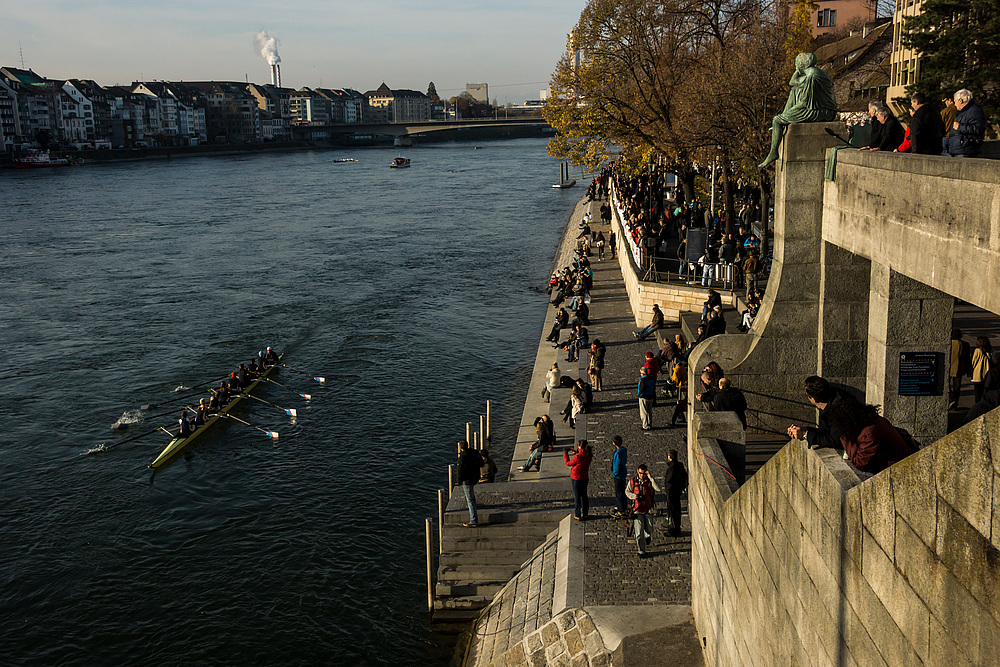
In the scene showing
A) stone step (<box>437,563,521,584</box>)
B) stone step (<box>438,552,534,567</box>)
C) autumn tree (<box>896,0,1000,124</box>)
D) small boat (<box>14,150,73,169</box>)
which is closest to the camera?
stone step (<box>437,563,521,584</box>)

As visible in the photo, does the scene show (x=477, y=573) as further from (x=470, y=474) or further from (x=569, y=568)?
(x=569, y=568)

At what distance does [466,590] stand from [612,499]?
268 cm

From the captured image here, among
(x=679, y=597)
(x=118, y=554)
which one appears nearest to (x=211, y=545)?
(x=118, y=554)

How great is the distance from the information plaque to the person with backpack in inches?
137

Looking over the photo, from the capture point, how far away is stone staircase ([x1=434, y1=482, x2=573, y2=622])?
13781mm

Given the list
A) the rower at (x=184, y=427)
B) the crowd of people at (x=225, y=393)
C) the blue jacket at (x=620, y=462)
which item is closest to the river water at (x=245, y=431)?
the rower at (x=184, y=427)

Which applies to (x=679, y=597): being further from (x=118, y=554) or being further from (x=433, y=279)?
(x=433, y=279)

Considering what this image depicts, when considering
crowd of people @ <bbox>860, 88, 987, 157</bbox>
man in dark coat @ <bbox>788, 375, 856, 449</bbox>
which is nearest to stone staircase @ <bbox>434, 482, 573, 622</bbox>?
man in dark coat @ <bbox>788, 375, 856, 449</bbox>

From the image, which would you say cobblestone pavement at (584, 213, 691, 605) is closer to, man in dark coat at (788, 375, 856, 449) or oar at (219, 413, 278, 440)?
man in dark coat at (788, 375, 856, 449)

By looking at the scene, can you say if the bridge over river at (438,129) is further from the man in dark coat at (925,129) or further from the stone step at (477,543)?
the man in dark coat at (925,129)

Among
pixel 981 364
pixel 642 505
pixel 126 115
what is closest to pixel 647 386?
pixel 642 505

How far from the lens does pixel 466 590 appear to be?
45.5ft

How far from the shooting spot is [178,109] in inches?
6954

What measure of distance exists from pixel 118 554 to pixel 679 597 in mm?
11719
